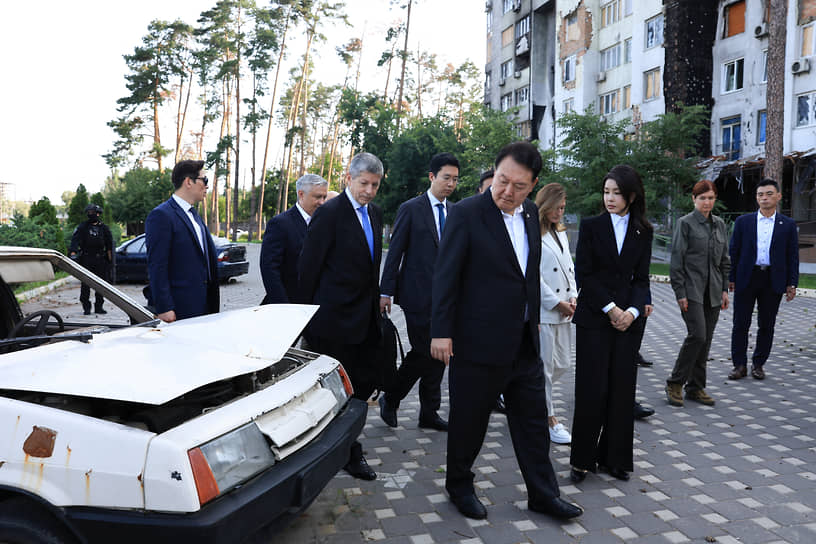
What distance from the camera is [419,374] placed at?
5.20 m

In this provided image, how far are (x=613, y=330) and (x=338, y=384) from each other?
1.89 meters

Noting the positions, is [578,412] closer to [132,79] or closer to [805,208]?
[805,208]

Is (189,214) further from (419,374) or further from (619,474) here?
(619,474)

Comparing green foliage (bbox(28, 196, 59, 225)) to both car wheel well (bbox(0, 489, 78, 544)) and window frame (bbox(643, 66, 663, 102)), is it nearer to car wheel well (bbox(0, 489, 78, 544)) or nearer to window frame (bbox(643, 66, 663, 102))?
car wheel well (bbox(0, 489, 78, 544))

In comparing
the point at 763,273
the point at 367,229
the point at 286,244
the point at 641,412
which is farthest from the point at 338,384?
the point at 763,273

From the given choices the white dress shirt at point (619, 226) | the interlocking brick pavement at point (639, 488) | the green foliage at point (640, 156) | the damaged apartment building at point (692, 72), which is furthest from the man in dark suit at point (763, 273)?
the damaged apartment building at point (692, 72)

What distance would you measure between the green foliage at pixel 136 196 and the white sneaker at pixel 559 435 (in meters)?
43.2

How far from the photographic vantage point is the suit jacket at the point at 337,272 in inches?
173

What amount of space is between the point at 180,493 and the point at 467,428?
6.08ft

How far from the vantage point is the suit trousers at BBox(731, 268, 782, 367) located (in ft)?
22.6

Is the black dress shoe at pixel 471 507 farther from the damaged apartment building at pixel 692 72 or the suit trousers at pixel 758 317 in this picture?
the damaged apartment building at pixel 692 72

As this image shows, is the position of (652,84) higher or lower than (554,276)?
higher

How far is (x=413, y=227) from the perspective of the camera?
5.10 meters

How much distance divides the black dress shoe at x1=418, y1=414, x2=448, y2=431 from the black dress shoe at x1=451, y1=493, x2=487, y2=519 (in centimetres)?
154
